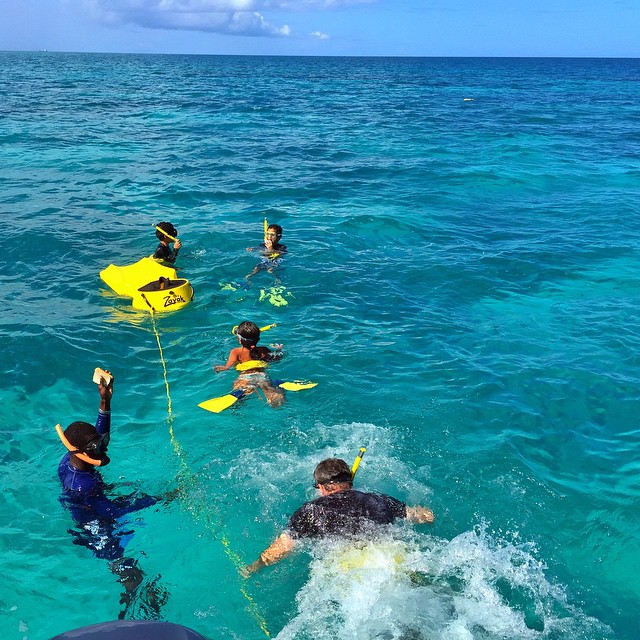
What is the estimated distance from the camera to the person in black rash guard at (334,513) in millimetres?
5477

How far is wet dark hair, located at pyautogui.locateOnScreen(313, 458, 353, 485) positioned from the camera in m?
5.73

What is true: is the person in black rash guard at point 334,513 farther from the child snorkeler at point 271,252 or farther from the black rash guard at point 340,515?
the child snorkeler at point 271,252

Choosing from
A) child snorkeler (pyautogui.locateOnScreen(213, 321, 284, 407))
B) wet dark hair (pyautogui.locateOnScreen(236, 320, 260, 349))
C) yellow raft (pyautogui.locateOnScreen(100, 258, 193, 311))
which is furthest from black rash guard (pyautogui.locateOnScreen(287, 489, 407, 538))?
yellow raft (pyautogui.locateOnScreen(100, 258, 193, 311))

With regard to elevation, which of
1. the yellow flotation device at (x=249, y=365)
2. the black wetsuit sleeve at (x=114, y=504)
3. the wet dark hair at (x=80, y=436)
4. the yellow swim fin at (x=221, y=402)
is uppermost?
the wet dark hair at (x=80, y=436)

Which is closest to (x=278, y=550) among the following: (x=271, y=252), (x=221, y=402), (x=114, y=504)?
A: (x=114, y=504)

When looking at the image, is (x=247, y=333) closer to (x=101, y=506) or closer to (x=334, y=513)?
(x=101, y=506)

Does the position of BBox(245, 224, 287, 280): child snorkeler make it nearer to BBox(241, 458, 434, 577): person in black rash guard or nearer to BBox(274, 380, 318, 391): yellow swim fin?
BBox(274, 380, 318, 391): yellow swim fin

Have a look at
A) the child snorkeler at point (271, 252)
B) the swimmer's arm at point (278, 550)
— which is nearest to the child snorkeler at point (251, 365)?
the swimmer's arm at point (278, 550)

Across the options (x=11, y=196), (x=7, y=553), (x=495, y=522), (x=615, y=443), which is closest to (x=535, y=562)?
(x=495, y=522)

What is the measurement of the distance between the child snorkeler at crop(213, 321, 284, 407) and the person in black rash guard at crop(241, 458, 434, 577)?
306cm

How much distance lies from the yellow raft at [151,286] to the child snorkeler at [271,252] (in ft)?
6.66

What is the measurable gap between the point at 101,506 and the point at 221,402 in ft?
9.98

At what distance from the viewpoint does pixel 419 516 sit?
590cm

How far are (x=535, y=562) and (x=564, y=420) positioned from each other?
3.02 meters
